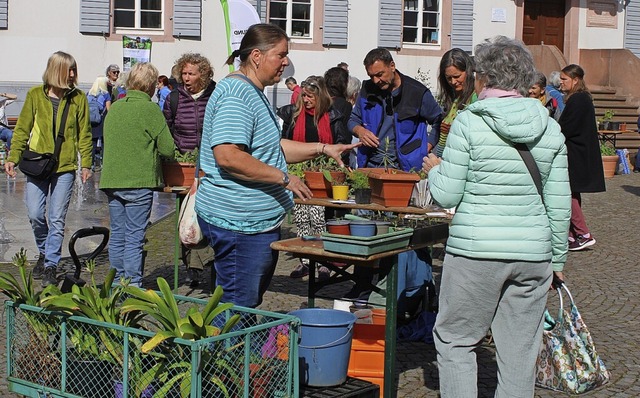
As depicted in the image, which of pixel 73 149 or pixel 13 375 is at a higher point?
pixel 73 149

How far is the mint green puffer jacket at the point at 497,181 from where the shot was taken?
166 inches

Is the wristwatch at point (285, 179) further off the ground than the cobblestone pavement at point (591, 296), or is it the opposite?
the wristwatch at point (285, 179)

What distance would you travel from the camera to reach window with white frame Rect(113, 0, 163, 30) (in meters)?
19.5

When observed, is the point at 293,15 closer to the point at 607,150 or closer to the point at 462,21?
the point at 462,21

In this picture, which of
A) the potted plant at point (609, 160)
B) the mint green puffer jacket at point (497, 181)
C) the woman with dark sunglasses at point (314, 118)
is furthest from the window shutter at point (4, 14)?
the mint green puffer jacket at point (497, 181)

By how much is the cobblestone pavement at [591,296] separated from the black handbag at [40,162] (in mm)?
1196

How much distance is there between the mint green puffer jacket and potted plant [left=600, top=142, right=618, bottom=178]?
14.1m

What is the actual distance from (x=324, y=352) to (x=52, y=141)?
4.08 meters

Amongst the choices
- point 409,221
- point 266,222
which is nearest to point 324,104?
point 409,221

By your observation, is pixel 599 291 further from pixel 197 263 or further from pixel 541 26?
pixel 541 26

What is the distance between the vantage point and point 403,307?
22.1ft

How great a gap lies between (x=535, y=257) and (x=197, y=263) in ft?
14.4

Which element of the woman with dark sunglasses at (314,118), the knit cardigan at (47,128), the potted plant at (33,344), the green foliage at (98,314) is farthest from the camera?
the woman with dark sunglasses at (314,118)

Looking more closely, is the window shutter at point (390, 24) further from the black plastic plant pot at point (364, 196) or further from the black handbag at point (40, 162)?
the black plastic plant pot at point (364, 196)
